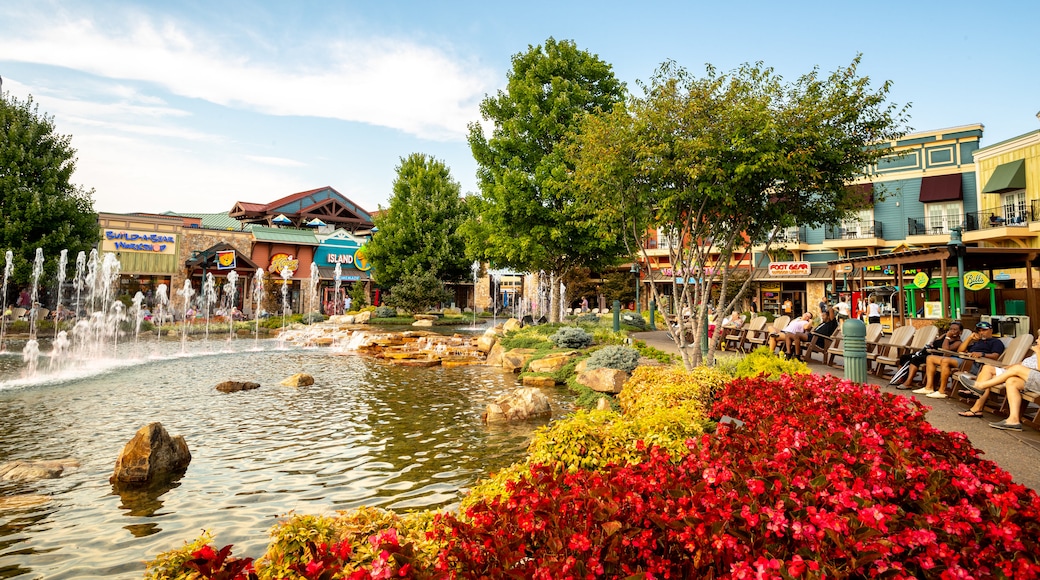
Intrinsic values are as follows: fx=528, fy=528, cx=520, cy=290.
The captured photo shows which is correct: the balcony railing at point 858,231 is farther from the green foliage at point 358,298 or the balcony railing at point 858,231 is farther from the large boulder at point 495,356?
the green foliage at point 358,298

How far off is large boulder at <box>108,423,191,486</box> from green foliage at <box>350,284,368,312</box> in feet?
115

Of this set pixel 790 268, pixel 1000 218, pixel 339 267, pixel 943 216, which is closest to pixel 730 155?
pixel 1000 218

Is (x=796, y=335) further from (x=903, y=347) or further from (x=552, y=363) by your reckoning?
(x=552, y=363)

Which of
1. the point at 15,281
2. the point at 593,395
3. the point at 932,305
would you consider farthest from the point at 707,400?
the point at 15,281

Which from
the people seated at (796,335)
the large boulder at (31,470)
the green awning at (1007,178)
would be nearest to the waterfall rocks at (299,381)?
the large boulder at (31,470)

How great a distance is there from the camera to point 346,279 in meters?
44.2

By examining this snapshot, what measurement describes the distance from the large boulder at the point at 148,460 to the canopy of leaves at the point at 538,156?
47.5 ft

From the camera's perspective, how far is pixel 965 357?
Answer: 8.43 metres

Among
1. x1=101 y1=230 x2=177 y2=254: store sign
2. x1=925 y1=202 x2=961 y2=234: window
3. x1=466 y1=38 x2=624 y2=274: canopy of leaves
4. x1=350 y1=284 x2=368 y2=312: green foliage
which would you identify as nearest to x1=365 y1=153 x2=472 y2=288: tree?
x1=350 y1=284 x2=368 y2=312: green foliage

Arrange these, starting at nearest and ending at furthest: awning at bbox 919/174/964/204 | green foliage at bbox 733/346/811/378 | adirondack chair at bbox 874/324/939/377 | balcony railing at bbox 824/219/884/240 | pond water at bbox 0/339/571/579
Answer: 1. pond water at bbox 0/339/571/579
2. green foliage at bbox 733/346/811/378
3. adirondack chair at bbox 874/324/939/377
4. awning at bbox 919/174/964/204
5. balcony railing at bbox 824/219/884/240

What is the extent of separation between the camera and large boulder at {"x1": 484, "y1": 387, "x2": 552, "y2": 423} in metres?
9.29

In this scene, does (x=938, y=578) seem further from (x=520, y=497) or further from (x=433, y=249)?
(x=433, y=249)

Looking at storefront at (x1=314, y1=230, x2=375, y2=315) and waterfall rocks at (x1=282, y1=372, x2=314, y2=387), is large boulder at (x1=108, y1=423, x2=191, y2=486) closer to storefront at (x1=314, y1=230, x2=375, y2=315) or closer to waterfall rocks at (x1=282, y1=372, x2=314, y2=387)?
waterfall rocks at (x1=282, y1=372, x2=314, y2=387)

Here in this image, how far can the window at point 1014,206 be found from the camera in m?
25.8
